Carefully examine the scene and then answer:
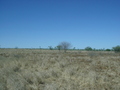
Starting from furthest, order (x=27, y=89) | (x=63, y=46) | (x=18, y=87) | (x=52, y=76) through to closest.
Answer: (x=63, y=46) → (x=52, y=76) → (x=27, y=89) → (x=18, y=87)

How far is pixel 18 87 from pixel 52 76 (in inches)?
141

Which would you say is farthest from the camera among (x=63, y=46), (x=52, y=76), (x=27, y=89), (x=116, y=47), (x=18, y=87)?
(x=63, y=46)

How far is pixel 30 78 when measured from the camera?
24.9ft

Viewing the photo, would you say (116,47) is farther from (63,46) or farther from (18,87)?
(18,87)

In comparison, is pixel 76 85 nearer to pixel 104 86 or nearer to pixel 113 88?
pixel 104 86

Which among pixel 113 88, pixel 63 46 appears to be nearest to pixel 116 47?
pixel 63 46

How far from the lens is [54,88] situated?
19.6 ft

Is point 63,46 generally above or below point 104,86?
above

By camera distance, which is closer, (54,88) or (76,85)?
(54,88)

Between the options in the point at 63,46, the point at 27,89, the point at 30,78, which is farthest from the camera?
the point at 63,46

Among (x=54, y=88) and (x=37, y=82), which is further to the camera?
(x=37, y=82)

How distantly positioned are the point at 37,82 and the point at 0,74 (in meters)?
2.35

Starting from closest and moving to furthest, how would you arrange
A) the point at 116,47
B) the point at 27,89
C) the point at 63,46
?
the point at 27,89
the point at 116,47
the point at 63,46

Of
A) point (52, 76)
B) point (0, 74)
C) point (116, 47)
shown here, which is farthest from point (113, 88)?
point (116, 47)
